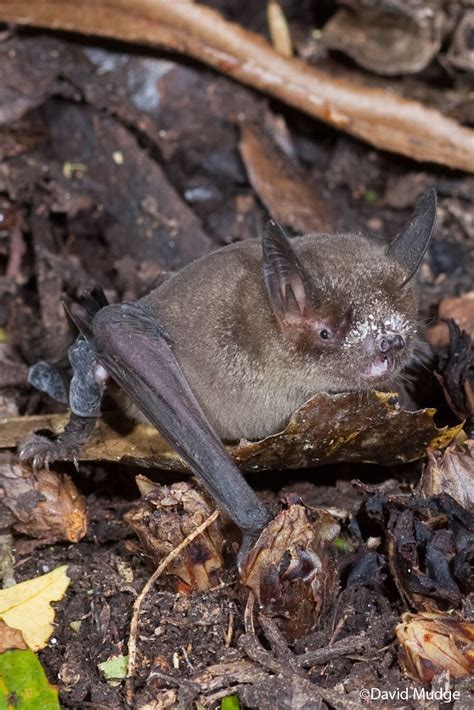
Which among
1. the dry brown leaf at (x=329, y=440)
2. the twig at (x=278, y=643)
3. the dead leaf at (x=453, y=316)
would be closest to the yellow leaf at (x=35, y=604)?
the dry brown leaf at (x=329, y=440)

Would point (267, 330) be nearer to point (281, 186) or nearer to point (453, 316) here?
point (453, 316)

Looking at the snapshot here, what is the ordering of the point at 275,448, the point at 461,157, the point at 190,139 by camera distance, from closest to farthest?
the point at 275,448 < the point at 461,157 < the point at 190,139

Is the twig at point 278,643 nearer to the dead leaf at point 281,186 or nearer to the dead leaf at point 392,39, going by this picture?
the dead leaf at point 281,186

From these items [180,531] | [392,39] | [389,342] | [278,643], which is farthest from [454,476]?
[392,39]

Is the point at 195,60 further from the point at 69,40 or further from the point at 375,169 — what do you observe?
the point at 375,169

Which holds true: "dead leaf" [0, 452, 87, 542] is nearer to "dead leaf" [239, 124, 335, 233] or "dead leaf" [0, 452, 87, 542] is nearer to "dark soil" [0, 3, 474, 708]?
"dark soil" [0, 3, 474, 708]

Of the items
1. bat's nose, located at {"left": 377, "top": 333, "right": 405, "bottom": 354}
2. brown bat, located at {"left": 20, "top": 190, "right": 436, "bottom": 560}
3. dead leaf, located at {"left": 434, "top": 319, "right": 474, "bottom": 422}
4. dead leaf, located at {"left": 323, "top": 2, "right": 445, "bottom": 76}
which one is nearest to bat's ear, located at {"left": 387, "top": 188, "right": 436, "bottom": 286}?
brown bat, located at {"left": 20, "top": 190, "right": 436, "bottom": 560}

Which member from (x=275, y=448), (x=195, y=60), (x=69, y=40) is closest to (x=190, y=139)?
(x=195, y=60)
